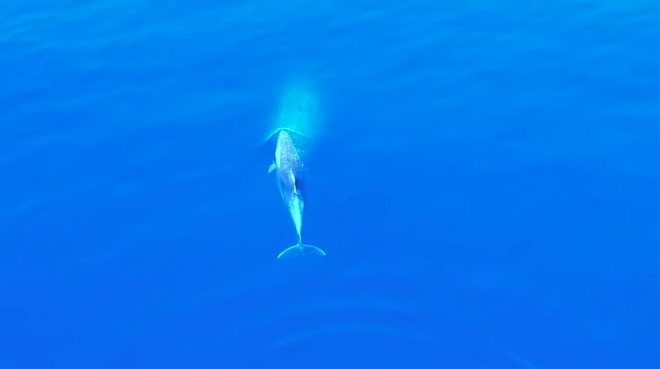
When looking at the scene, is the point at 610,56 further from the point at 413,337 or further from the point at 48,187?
the point at 48,187

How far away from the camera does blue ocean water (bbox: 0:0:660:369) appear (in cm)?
988

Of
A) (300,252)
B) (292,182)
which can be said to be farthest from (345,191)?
(300,252)

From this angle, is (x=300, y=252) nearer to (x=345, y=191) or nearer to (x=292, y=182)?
(x=292, y=182)

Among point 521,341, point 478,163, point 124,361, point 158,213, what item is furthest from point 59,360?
point 478,163

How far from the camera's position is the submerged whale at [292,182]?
10.8m

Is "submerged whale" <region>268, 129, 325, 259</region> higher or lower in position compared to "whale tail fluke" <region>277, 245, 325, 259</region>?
higher

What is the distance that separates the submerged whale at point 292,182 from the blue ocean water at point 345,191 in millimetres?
203

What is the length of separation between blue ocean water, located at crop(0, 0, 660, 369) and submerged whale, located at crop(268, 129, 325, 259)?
0.20 meters

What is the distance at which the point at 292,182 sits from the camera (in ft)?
36.6

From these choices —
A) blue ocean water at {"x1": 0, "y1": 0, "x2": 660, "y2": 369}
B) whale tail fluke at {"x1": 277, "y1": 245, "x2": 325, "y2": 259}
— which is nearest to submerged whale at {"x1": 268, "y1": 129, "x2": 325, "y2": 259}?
whale tail fluke at {"x1": 277, "y1": 245, "x2": 325, "y2": 259}

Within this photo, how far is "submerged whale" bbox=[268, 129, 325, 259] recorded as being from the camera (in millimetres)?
10750

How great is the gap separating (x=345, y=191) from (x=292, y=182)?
1002mm

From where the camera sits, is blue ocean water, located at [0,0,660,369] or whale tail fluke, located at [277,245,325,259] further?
whale tail fluke, located at [277,245,325,259]

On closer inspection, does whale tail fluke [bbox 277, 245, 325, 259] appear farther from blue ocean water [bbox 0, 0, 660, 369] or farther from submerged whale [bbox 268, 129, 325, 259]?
blue ocean water [bbox 0, 0, 660, 369]
